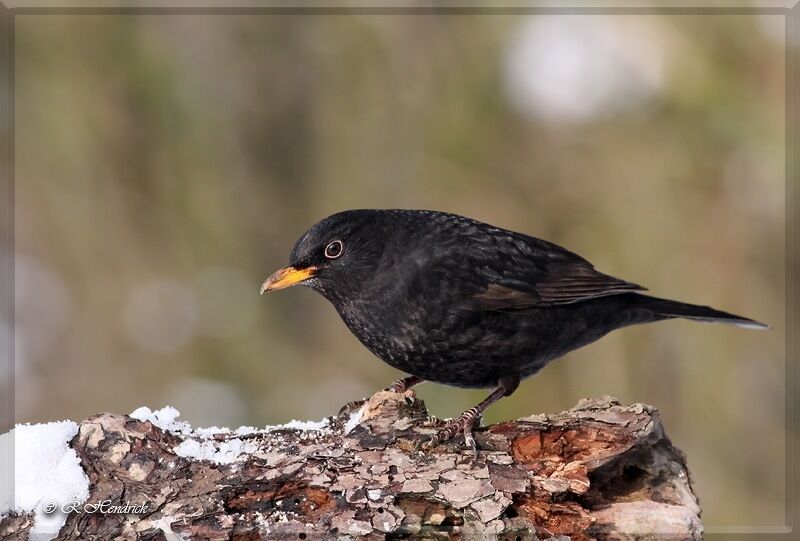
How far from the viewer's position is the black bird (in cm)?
422

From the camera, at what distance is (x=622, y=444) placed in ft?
11.6

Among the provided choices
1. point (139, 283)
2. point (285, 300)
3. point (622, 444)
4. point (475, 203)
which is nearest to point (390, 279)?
point (622, 444)

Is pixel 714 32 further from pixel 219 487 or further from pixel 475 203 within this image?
pixel 219 487

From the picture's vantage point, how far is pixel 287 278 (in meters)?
4.26

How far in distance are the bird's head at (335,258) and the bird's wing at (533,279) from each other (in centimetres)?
58

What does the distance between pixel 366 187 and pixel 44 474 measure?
4.59 metres

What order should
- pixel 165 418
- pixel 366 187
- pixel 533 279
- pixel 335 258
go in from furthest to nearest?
pixel 366 187, pixel 533 279, pixel 335 258, pixel 165 418

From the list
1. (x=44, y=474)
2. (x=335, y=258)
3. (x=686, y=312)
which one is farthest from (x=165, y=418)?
(x=686, y=312)

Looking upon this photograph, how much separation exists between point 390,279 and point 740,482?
11.9 feet

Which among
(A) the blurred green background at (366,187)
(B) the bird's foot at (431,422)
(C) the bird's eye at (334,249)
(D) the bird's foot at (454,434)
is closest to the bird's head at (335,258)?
(C) the bird's eye at (334,249)

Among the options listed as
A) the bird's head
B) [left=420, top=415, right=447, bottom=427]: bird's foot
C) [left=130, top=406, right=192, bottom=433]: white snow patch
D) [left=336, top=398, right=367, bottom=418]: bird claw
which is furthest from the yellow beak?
[left=420, top=415, right=447, bottom=427]: bird's foot

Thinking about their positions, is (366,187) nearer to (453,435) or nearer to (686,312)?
(686,312)

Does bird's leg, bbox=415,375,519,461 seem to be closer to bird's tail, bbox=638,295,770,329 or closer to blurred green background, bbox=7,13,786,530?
bird's tail, bbox=638,295,770,329

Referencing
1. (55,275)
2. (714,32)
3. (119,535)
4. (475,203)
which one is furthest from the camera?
(55,275)
